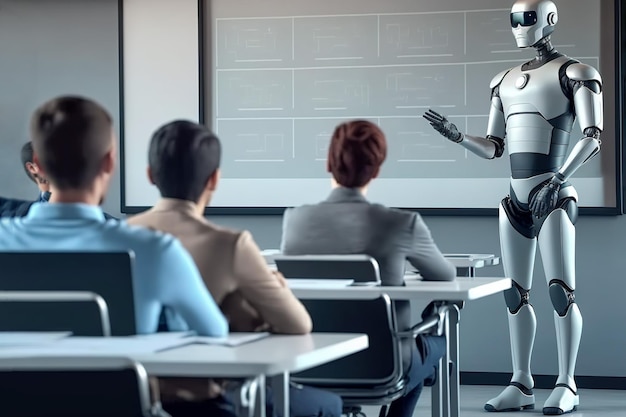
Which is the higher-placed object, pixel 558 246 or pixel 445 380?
pixel 558 246

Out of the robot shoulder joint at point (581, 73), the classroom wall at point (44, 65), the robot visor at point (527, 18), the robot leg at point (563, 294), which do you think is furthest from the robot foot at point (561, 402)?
the classroom wall at point (44, 65)

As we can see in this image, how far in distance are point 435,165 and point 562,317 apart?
4.36 feet

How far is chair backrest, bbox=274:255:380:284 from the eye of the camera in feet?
11.2

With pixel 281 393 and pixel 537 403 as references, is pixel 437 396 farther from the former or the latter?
pixel 537 403

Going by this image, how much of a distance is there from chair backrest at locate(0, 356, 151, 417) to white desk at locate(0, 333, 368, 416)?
0.8 inches

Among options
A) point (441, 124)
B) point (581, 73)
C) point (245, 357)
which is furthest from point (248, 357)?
point (581, 73)

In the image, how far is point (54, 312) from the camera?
2.21 metres

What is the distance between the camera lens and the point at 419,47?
6598 mm

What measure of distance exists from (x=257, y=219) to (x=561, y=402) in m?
2.22

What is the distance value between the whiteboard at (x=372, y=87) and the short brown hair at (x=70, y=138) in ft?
14.6

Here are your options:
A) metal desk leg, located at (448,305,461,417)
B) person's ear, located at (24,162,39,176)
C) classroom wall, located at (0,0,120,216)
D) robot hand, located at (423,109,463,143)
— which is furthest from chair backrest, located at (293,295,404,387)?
classroom wall, located at (0,0,120,216)

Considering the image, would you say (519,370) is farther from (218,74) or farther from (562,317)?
(218,74)

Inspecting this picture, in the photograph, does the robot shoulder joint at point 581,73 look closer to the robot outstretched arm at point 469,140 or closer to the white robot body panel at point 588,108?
the white robot body panel at point 588,108

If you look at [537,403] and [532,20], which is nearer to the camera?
[532,20]
